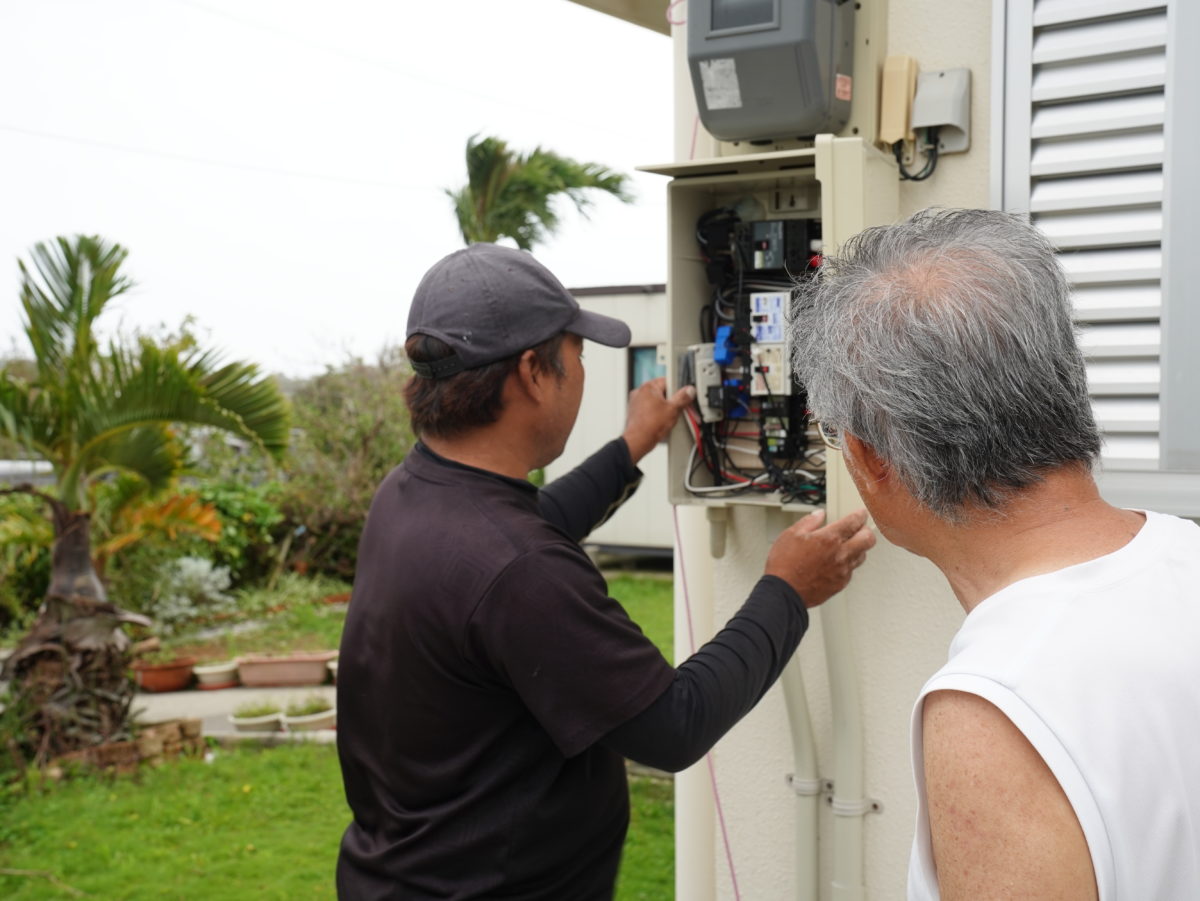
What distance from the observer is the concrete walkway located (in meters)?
6.77

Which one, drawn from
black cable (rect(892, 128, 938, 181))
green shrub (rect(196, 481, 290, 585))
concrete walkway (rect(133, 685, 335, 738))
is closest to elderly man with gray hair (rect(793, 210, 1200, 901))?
black cable (rect(892, 128, 938, 181))

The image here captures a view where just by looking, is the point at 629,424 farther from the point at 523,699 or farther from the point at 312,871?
the point at 312,871

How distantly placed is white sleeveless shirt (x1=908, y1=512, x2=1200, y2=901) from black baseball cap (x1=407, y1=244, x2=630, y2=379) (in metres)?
1.02

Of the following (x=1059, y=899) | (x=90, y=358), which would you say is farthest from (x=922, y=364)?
(x=90, y=358)

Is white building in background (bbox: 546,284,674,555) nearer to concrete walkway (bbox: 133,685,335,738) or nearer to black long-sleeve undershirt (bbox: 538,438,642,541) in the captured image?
concrete walkway (bbox: 133,685,335,738)

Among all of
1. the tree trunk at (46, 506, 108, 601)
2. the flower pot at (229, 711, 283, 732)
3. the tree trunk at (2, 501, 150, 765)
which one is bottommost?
the flower pot at (229, 711, 283, 732)

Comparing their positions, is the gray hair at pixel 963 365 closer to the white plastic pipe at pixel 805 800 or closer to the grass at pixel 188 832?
the white plastic pipe at pixel 805 800

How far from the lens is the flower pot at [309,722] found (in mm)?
6402

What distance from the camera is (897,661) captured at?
232 cm

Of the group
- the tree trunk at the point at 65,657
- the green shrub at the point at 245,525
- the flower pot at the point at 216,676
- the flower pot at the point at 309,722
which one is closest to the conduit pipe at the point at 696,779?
the tree trunk at the point at 65,657

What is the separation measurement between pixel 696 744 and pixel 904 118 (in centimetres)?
129

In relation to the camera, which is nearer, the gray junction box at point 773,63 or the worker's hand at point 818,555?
the worker's hand at point 818,555

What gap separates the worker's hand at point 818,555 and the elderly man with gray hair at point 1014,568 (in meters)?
0.71

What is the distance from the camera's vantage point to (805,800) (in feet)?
7.88
